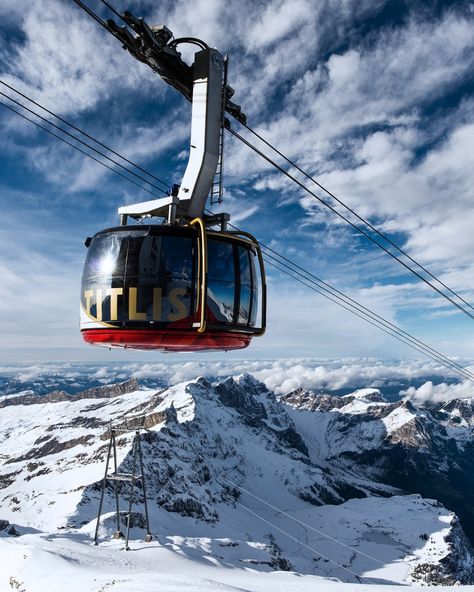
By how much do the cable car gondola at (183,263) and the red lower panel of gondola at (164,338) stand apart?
2 centimetres

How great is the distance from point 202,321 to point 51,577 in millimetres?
34372

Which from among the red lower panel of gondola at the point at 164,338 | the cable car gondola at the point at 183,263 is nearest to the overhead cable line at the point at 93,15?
the cable car gondola at the point at 183,263

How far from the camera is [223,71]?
1138 cm

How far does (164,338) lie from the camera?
11148 millimetres

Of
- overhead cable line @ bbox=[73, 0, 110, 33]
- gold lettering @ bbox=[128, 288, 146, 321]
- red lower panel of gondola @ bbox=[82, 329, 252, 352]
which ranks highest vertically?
overhead cable line @ bbox=[73, 0, 110, 33]

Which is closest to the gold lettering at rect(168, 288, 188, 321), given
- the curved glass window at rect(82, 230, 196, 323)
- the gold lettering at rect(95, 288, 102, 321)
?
the curved glass window at rect(82, 230, 196, 323)

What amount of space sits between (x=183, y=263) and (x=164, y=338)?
6.13 ft

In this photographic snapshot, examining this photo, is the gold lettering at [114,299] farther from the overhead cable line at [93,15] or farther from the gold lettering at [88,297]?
the overhead cable line at [93,15]

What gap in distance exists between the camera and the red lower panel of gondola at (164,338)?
433 inches

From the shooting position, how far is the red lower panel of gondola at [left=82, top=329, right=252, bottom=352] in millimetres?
11008

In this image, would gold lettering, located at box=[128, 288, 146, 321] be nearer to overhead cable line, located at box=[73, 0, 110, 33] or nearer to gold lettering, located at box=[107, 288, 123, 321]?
gold lettering, located at box=[107, 288, 123, 321]

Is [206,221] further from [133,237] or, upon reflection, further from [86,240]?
[86,240]

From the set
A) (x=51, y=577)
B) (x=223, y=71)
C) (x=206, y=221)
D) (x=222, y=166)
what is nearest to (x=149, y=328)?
(x=206, y=221)

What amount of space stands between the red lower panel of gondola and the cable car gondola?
24mm
